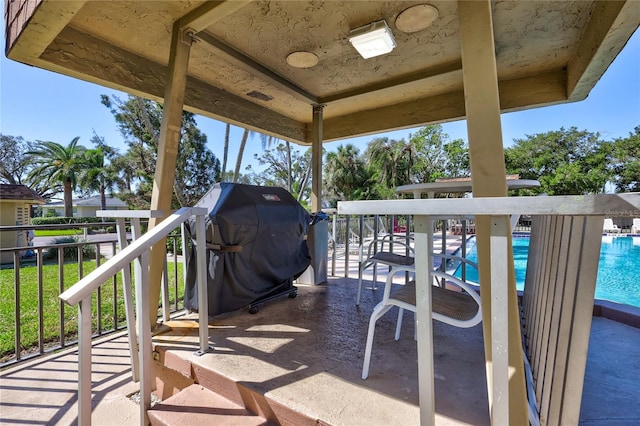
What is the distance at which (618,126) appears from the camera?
22.3m

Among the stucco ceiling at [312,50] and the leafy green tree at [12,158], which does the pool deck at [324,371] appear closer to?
the stucco ceiling at [312,50]

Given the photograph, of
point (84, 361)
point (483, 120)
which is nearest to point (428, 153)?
point (483, 120)

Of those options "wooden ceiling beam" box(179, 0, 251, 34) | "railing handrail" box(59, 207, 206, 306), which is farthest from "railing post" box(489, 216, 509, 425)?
"wooden ceiling beam" box(179, 0, 251, 34)

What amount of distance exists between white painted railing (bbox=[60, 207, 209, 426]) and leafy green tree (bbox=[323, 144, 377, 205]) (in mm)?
22954

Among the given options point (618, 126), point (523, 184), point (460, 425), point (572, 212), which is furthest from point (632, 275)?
point (618, 126)

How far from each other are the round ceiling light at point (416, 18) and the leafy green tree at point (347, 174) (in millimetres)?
22137

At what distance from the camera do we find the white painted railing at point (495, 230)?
0.65 m

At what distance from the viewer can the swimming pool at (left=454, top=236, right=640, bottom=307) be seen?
7.43 meters

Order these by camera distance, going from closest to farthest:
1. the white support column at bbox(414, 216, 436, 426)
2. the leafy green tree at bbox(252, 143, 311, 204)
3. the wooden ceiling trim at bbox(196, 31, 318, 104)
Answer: the white support column at bbox(414, 216, 436, 426) < the wooden ceiling trim at bbox(196, 31, 318, 104) < the leafy green tree at bbox(252, 143, 311, 204)

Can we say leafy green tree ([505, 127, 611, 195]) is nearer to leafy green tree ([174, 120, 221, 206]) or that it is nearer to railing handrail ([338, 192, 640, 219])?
leafy green tree ([174, 120, 221, 206])

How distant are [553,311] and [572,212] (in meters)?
0.56

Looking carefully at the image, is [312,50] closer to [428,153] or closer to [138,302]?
[138,302]

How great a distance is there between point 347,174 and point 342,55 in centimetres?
2196

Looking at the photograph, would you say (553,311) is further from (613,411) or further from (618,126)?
(618,126)
